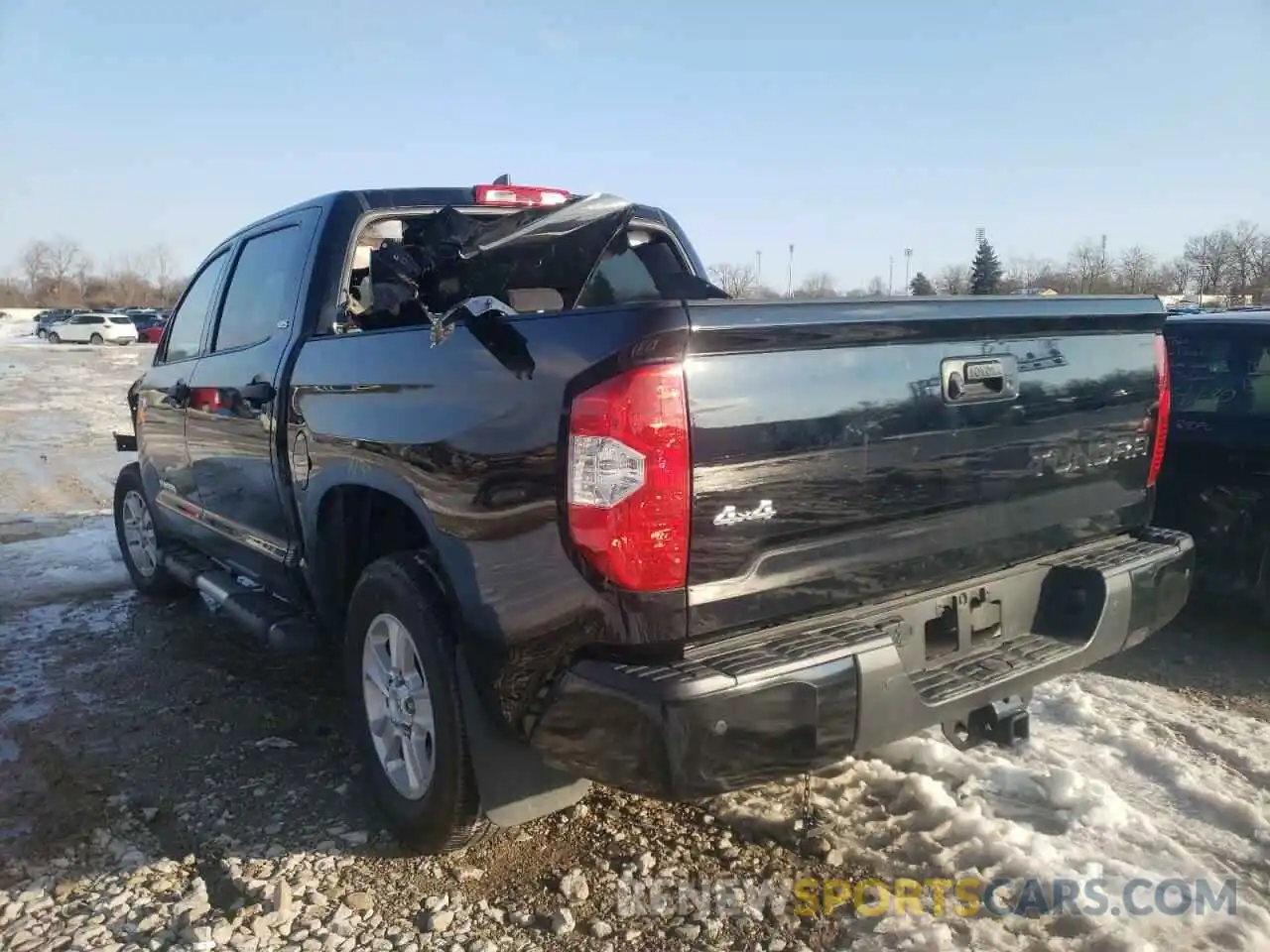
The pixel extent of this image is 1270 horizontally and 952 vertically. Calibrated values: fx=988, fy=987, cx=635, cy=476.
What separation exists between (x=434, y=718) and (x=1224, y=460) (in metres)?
4.05

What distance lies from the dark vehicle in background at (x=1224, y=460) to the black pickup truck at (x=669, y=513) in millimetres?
1801

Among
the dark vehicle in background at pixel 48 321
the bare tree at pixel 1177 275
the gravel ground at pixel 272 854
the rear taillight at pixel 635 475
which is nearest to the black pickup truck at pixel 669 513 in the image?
the rear taillight at pixel 635 475

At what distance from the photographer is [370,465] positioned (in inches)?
122

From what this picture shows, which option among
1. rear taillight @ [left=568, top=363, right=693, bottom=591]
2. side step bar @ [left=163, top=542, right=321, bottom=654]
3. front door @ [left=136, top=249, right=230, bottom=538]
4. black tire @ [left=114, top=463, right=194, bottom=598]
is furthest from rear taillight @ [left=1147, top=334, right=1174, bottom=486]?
black tire @ [left=114, top=463, right=194, bottom=598]

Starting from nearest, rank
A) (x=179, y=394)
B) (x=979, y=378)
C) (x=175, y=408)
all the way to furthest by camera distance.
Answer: (x=979, y=378)
(x=179, y=394)
(x=175, y=408)

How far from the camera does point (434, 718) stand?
9.21 ft

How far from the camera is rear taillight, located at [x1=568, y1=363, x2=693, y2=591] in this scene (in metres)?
2.20

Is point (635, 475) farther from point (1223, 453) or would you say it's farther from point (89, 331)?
point (89, 331)

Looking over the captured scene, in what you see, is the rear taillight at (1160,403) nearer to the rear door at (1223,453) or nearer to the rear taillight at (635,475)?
the rear door at (1223,453)

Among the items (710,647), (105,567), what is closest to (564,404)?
(710,647)

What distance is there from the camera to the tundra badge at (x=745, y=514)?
2.28m

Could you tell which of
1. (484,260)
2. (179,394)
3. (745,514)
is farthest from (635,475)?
(179,394)

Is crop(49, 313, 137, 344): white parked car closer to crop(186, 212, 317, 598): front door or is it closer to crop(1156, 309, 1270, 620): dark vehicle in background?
crop(186, 212, 317, 598): front door

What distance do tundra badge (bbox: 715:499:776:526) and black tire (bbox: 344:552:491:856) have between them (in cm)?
94
